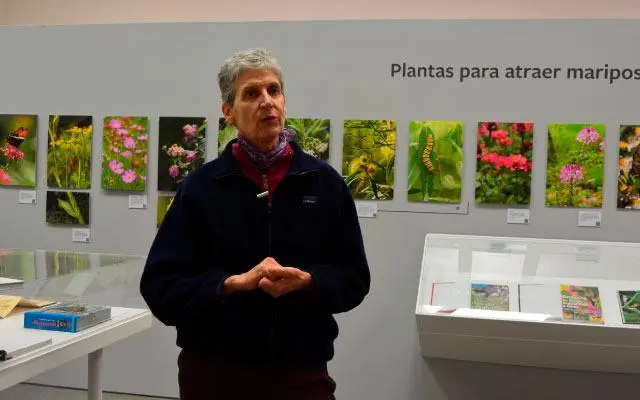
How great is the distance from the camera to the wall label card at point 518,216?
13.2 feet

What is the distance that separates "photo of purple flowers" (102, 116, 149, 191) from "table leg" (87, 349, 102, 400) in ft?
6.10

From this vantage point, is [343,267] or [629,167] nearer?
[343,267]

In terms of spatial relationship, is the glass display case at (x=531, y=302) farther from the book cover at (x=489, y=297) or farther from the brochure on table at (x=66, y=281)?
the brochure on table at (x=66, y=281)

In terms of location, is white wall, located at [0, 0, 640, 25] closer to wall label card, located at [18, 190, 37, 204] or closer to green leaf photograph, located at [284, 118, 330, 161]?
green leaf photograph, located at [284, 118, 330, 161]

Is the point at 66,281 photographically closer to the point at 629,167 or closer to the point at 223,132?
the point at 223,132

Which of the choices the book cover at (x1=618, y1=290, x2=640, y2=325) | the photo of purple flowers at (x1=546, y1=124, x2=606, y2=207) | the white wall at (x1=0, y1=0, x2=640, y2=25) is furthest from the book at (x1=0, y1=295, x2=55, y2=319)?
the white wall at (x1=0, y1=0, x2=640, y2=25)

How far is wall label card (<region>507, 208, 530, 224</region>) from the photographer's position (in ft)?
13.2

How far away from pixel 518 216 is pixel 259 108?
8.98 ft

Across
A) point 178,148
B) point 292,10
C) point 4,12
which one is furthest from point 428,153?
point 4,12

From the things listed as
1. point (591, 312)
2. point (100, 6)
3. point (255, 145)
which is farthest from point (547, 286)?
point (100, 6)

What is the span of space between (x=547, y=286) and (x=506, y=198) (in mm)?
672

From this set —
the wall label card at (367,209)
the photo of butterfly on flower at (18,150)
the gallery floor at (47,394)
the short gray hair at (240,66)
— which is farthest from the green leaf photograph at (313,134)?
the short gray hair at (240,66)

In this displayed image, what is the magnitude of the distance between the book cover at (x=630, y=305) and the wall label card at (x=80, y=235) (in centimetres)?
338

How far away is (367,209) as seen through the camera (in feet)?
13.8
